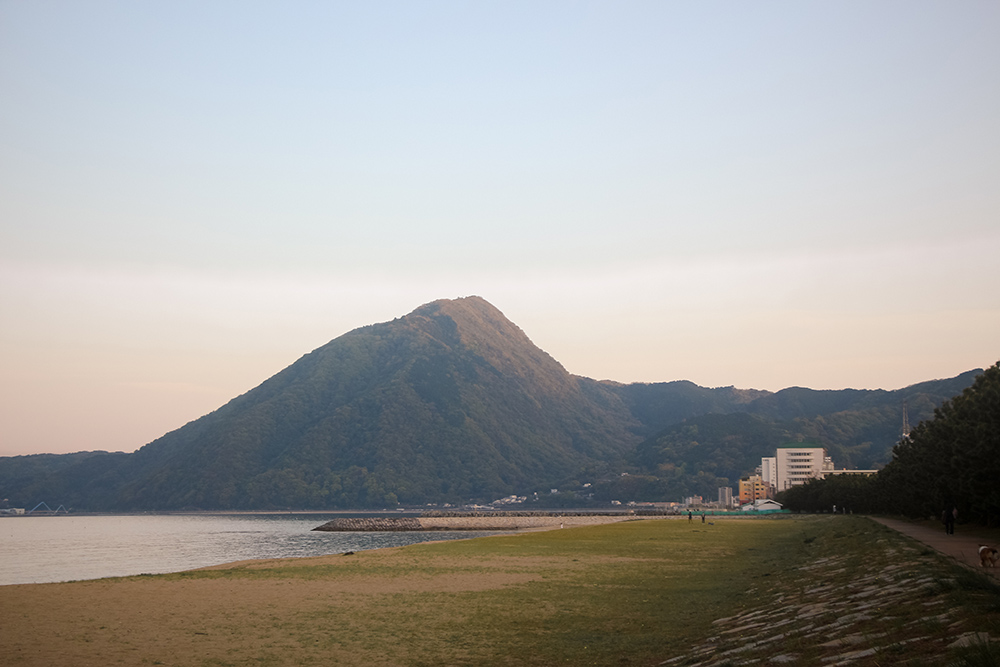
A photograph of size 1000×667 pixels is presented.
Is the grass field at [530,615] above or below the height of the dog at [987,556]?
below

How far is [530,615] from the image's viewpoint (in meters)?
19.8

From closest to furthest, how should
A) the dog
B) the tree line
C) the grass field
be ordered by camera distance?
the grass field, the dog, the tree line

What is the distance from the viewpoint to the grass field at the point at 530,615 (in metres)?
11.5

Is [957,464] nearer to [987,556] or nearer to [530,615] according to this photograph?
[987,556]

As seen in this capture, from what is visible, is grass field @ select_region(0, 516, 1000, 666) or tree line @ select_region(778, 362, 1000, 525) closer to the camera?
grass field @ select_region(0, 516, 1000, 666)

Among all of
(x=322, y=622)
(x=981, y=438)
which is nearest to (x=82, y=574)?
(x=322, y=622)

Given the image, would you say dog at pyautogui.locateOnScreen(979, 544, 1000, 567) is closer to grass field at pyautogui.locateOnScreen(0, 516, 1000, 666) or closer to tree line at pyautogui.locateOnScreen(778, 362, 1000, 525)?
grass field at pyautogui.locateOnScreen(0, 516, 1000, 666)

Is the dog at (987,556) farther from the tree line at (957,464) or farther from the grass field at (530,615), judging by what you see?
the tree line at (957,464)

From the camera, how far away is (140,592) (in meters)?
25.1

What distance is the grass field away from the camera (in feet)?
37.7

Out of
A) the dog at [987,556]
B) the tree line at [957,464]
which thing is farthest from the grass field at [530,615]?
the tree line at [957,464]

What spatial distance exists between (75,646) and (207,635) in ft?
8.37

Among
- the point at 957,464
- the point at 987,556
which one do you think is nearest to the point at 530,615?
the point at 987,556

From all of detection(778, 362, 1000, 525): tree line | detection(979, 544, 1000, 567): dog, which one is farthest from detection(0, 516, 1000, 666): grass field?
detection(778, 362, 1000, 525): tree line
